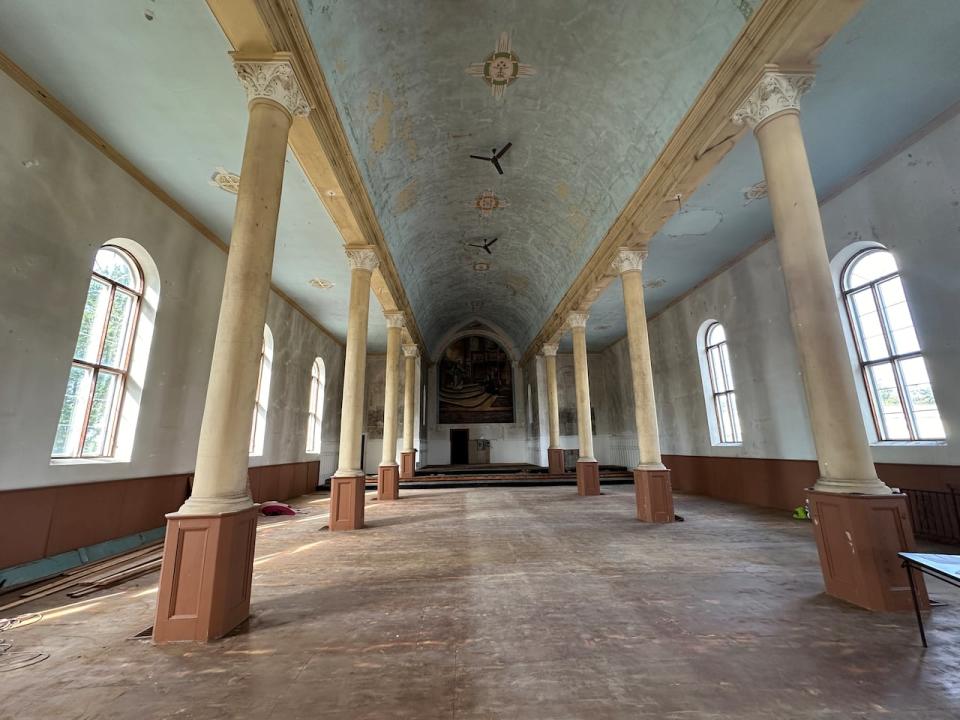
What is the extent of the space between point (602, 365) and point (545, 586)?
1628 centimetres

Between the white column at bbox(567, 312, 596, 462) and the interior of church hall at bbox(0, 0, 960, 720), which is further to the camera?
the white column at bbox(567, 312, 596, 462)

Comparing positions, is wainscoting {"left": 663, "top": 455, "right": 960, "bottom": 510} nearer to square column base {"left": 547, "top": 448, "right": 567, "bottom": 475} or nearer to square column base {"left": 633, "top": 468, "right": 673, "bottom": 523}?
square column base {"left": 633, "top": 468, "right": 673, "bottom": 523}

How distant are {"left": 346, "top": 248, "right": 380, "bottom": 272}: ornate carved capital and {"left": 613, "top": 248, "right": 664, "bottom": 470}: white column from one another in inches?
188

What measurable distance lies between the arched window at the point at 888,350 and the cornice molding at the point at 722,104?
333 centimetres

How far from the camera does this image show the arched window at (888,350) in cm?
634

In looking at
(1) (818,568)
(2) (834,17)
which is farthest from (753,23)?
(1) (818,568)

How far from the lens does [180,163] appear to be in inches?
243

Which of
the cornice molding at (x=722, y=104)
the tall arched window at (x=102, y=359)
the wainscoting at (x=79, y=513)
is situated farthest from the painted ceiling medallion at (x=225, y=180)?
the cornice molding at (x=722, y=104)

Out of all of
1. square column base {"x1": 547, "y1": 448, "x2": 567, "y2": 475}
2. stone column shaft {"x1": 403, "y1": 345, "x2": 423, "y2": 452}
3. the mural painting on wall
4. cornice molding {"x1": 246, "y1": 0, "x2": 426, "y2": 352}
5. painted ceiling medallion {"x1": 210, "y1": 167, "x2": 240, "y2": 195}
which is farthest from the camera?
the mural painting on wall

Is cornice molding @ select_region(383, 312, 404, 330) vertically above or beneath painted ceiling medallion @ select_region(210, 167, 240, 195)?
beneath

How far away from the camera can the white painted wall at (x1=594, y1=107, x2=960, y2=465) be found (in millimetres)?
5738

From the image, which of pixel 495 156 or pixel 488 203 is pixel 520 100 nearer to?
pixel 495 156

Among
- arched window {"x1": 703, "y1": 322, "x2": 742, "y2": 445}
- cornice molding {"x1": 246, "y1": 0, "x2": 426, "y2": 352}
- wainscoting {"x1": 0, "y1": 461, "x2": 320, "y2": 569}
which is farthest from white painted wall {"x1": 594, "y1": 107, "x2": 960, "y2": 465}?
wainscoting {"x1": 0, "y1": 461, "x2": 320, "y2": 569}

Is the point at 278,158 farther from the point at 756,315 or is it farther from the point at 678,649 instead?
the point at 756,315
